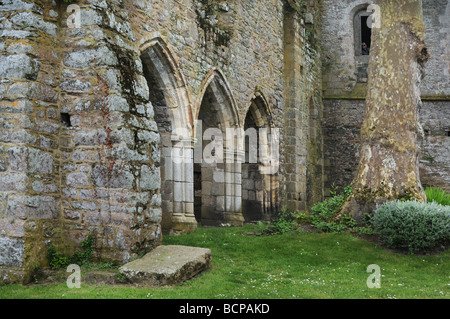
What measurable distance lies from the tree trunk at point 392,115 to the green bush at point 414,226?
88cm

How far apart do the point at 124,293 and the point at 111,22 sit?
3.04 meters

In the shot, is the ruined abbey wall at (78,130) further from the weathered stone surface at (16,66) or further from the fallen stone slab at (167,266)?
the fallen stone slab at (167,266)

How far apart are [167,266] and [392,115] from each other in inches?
196

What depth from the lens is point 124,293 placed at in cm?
440

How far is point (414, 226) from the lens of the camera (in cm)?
657

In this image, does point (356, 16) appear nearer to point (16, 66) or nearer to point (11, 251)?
point (16, 66)

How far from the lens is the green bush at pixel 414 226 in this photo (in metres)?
6.56

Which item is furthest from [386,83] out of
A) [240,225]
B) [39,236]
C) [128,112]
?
[39,236]

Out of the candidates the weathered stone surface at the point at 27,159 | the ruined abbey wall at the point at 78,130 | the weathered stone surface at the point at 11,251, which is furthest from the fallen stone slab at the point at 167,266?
the weathered stone surface at the point at 27,159

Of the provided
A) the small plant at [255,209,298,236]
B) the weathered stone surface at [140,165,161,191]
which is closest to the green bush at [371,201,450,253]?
the small plant at [255,209,298,236]

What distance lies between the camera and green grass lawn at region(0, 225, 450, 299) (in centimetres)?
451

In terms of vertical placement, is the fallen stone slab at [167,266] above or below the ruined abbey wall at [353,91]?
below

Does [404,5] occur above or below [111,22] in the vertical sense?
above

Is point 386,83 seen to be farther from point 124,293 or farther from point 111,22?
point 124,293
